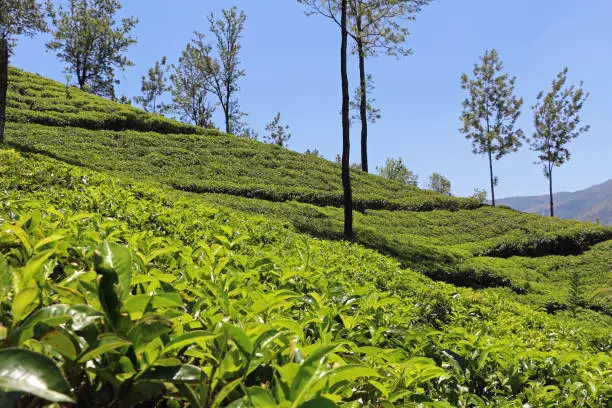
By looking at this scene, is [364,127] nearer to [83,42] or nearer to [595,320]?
[595,320]

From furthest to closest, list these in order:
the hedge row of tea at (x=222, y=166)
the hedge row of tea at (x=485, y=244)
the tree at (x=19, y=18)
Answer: the tree at (x=19, y=18) → the hedge row of tea at (x=222, y=166) → the hedge row of tea at (x=485, y=244)

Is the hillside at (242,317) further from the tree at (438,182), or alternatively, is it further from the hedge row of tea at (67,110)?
the tree at (438,182)

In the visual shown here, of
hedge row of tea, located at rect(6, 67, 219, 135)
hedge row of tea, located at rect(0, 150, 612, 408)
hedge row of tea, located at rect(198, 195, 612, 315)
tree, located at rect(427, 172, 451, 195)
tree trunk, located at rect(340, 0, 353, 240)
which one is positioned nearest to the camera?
hedge row of tea, located at rect(0, 150, 612, 408)

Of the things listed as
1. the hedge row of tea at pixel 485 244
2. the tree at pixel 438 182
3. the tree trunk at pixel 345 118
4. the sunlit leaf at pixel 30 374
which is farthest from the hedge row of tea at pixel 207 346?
the tree at pixel 438 182

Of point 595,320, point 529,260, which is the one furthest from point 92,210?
point 529,260

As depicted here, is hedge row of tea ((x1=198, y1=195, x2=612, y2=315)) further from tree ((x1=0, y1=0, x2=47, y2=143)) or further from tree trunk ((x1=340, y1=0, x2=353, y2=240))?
tree ((x1=0, y1=0, x2=47, y2=143))

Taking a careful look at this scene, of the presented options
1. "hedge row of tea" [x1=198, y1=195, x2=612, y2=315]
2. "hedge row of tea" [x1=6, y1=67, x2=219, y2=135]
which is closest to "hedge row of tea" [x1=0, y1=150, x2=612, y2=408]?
"hedge row of tea" [x1=198, y1=195, x2=612, y2=315]

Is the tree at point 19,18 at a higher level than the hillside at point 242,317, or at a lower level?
higher

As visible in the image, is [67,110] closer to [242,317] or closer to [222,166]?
[222,166]

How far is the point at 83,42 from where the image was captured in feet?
122

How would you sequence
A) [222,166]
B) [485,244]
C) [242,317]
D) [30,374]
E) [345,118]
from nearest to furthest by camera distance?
[30,374], [242,317], [345,118], [485,244], [222,166]

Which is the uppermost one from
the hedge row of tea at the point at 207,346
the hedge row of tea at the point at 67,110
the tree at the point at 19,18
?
the tree at the point at 19,18

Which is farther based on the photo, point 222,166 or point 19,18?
point 19,18

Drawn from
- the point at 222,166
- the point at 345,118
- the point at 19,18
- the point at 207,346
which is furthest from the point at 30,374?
the point at 19,18
